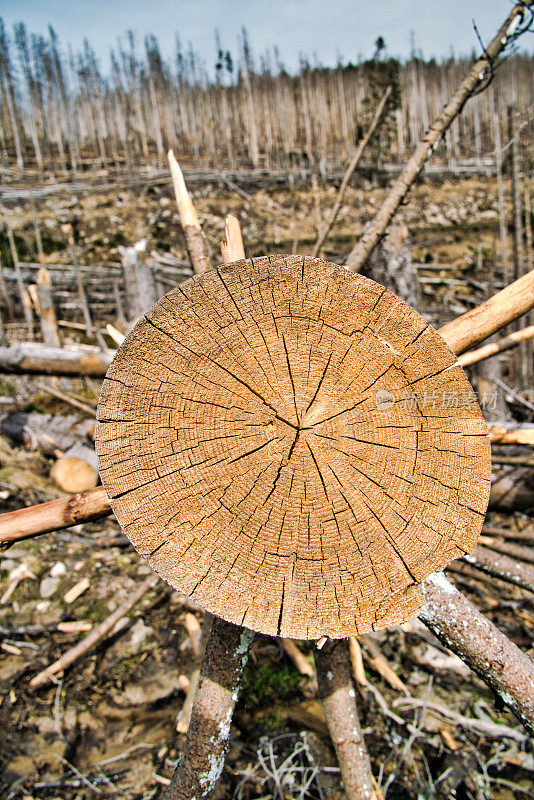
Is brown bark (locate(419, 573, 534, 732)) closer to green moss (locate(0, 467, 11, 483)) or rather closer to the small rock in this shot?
the small rock

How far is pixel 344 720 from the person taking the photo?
5.53ft

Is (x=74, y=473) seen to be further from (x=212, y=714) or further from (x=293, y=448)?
(x=293, y=448)

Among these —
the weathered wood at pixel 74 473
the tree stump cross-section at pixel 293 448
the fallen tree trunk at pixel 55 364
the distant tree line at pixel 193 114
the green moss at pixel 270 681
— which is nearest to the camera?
the tree stump cross-section at pixel 293 448

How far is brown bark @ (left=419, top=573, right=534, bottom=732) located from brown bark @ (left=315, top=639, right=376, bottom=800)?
446 millimetres

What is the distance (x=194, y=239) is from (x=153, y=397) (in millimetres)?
1194

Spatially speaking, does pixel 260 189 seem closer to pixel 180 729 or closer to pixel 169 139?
pixel 169 139

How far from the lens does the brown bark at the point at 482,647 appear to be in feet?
4.64

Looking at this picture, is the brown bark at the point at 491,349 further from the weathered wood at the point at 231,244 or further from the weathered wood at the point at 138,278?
the weathered wood at the point at 138,278

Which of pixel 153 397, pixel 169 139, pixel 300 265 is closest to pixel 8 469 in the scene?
pixel 153 397

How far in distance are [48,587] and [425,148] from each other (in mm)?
3701

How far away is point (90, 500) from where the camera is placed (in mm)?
1508

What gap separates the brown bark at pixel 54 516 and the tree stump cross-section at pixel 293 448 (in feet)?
1.06

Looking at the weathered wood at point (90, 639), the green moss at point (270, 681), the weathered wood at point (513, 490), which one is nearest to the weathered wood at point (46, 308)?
the weathered wood at point (90, 639)


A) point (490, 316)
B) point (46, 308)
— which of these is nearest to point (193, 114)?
point (46, 308)
